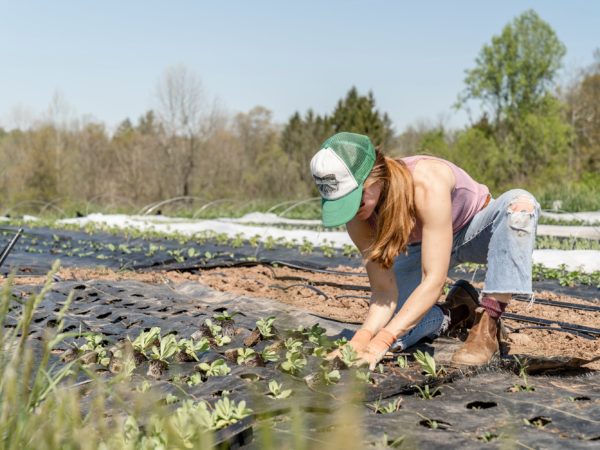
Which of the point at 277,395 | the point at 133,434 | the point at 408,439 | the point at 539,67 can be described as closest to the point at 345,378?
the point at 277,395

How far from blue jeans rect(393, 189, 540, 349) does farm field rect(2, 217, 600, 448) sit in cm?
14

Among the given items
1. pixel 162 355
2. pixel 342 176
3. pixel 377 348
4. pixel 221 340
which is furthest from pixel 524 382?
pixel 162 355

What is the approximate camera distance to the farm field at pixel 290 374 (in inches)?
77.1

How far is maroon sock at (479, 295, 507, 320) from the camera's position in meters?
3.06

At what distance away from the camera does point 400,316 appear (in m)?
2.74

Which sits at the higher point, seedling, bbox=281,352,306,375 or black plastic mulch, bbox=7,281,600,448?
seedling, bbox=281,352,306,375

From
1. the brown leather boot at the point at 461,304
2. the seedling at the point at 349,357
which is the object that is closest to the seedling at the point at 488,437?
the seedling at the point at 349,357

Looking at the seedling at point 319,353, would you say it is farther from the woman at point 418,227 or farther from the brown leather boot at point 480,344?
the brown leather boot at point 480,344

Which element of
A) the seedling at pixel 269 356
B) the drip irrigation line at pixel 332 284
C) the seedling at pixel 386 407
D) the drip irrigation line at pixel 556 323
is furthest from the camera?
the drip irrigation line at pixel 332 284

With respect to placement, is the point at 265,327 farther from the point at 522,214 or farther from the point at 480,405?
the point at 522,214

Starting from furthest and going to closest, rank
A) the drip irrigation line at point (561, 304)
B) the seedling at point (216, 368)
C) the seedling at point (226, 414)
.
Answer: the drip irrigation line at point (561, 304) < the seedling at point (216, 368) < the seedling at point (226, 414)

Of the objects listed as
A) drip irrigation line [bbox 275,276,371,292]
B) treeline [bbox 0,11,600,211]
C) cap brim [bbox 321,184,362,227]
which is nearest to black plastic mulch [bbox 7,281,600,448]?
cap brim [bbox 321,184,362,227]

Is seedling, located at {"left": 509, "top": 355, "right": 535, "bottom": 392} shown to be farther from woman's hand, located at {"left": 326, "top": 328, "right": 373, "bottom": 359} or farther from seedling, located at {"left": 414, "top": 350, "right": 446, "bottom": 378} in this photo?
woman's hand, located at {"left": 326, "top": 328, "right": 373, "bottom": 359}

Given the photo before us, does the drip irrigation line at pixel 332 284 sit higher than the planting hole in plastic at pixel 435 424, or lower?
higher
